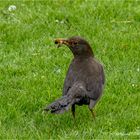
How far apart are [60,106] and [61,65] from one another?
2.52m

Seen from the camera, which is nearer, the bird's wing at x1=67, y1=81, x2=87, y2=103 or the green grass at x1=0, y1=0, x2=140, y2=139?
the bird's wing at x1=67, y1=81, x2=87, y2=103

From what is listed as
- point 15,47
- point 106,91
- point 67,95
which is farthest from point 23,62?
point 67,95

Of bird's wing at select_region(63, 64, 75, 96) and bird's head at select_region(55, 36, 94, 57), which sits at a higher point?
bird's head at select_region(55, 36, 94, 57)

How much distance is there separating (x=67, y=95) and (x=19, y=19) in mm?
3962

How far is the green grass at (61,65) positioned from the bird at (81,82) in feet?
1.13

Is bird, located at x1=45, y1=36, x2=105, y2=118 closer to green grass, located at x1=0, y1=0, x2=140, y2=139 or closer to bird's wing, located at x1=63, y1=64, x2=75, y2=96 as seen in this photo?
bird's wing, located at x1=63, y1=64, x2=75, y2=96

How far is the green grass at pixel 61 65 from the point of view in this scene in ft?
24.4

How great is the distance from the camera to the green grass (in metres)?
7.45

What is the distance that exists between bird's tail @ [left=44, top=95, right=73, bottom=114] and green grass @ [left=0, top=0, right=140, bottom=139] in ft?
1.21

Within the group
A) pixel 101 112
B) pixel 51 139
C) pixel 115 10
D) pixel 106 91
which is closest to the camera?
pixel 51 139

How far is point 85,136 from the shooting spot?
715cm

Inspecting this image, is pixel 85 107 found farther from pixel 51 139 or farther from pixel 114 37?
pixel 114 37

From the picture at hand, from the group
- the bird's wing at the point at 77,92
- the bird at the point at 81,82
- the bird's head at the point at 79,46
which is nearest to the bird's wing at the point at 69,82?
the bird at the point at 81,82

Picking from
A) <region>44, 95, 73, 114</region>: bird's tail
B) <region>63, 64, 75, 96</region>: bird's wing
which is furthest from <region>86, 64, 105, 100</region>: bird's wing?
<region>44, 95, 73, 114</region>: bird's tail
